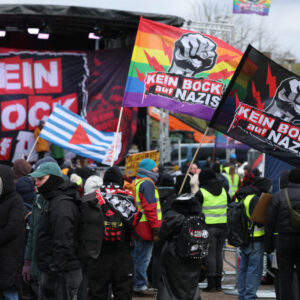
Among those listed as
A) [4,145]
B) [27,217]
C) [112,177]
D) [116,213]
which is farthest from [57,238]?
[4,145]

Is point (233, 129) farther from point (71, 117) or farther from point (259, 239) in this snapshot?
point (71, 117)

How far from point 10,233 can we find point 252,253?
10.4ft

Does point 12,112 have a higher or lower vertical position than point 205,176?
lower

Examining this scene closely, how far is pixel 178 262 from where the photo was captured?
20.9 ft

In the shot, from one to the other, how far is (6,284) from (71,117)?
7914 mm

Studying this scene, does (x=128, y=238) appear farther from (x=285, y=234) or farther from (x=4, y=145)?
(x=4, y=145)

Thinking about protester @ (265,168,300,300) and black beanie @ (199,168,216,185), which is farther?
black beanie @ (199,168,216,185)

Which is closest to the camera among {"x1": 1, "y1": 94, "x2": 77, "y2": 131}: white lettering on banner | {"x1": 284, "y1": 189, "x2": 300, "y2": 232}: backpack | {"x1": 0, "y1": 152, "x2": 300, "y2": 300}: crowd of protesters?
{"x1": 0, "y1": 152, "x2": 300, "y2": 300}: crowd of protesters

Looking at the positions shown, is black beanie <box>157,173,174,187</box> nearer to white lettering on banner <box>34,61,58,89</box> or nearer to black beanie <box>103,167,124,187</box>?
black beanie <box>103,167,124,187</box>

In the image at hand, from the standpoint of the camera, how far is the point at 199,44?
878cm

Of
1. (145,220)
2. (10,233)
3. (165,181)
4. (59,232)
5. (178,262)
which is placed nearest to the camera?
(59,232)

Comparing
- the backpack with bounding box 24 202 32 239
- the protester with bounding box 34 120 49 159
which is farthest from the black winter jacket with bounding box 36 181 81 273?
the protester with bounding box 34 120 49 159

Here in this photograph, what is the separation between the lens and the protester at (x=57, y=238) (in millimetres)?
5309

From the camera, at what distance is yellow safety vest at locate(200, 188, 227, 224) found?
355 inches
